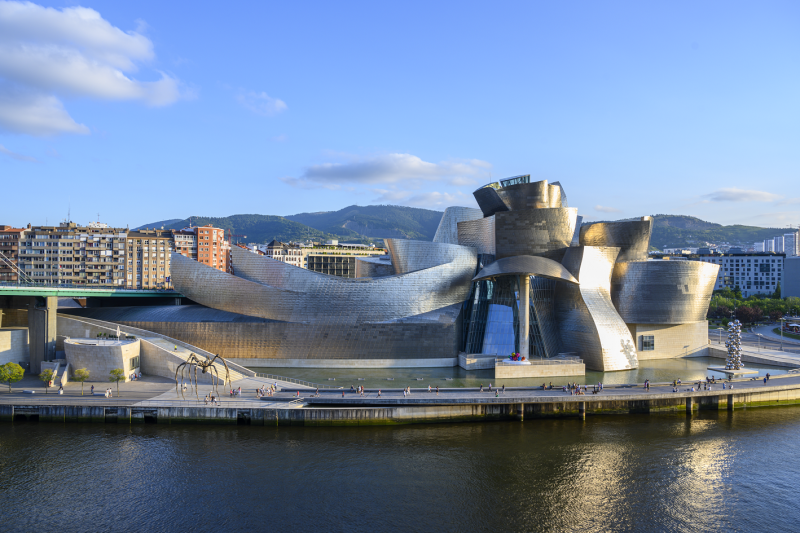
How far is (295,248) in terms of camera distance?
379ft

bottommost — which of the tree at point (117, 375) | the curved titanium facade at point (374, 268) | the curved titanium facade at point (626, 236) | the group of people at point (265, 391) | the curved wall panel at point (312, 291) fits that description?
the group of people at point (265, 391)

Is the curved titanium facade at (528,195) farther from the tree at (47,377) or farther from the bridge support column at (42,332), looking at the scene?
the bridge support column at (42,332)

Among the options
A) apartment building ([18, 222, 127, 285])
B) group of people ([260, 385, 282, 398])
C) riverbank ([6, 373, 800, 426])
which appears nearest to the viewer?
riverbank ([6, 373, 800, 426])

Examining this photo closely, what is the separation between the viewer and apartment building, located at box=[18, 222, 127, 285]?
265 feet

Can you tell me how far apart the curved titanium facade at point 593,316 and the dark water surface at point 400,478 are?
33.4 feet

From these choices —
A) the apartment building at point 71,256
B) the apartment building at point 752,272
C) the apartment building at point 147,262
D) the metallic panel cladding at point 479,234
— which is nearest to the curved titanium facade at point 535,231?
the metallic panel cladding at point 479,234

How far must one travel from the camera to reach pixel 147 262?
85.9 m

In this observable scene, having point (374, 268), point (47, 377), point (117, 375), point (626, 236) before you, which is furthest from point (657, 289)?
point (47, 377)

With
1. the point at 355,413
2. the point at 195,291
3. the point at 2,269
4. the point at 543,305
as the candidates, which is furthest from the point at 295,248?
the point at 355,413

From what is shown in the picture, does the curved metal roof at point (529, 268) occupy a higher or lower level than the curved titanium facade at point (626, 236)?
lower

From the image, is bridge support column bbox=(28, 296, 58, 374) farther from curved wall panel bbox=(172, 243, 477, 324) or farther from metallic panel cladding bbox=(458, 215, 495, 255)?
metallic panel cladding bbox=(458, 215, 495, 255)

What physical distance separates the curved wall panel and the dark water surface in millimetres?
13710

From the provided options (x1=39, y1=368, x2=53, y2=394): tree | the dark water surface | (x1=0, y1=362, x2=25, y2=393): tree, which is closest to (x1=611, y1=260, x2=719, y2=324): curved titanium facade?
the dark water surface

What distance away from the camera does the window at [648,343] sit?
147 feet
